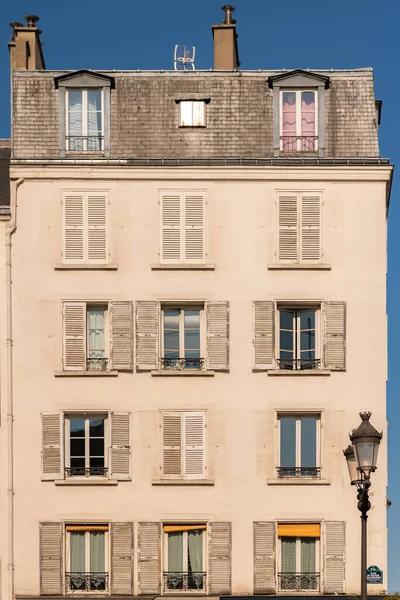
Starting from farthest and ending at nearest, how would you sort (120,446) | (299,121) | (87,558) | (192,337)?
(299,121), (192,337), (120,446), (87,558)

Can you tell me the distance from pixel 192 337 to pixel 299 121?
6.30 meters

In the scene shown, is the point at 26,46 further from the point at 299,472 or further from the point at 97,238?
the point at 299,472

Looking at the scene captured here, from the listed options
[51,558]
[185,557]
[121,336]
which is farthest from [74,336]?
[185,557]

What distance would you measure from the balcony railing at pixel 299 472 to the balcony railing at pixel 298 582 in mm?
2365

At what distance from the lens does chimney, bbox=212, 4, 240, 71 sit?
1347 inches

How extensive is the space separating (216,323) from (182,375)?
1.54m

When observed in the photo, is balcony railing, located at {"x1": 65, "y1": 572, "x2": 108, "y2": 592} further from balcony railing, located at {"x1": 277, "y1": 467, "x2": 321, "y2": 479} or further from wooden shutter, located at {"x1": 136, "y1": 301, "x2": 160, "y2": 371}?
wooden shutter, located at {"x1": 136, "y1": 301, "x2": 160, "y2": 371}

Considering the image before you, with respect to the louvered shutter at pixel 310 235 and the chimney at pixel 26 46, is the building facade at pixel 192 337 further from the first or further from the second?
the chimney at pixel 26 46

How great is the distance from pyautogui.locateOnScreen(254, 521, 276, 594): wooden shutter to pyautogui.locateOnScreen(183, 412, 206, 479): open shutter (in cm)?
190

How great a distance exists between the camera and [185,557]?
3039cm

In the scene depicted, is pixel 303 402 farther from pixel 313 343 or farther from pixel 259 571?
pixel 259 571

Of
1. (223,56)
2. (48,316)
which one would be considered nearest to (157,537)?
(48,316)

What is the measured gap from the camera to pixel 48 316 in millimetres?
31234

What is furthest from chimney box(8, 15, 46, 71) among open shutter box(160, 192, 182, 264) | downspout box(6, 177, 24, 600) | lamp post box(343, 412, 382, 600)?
lamp post box(343, 412, 382, 600)
